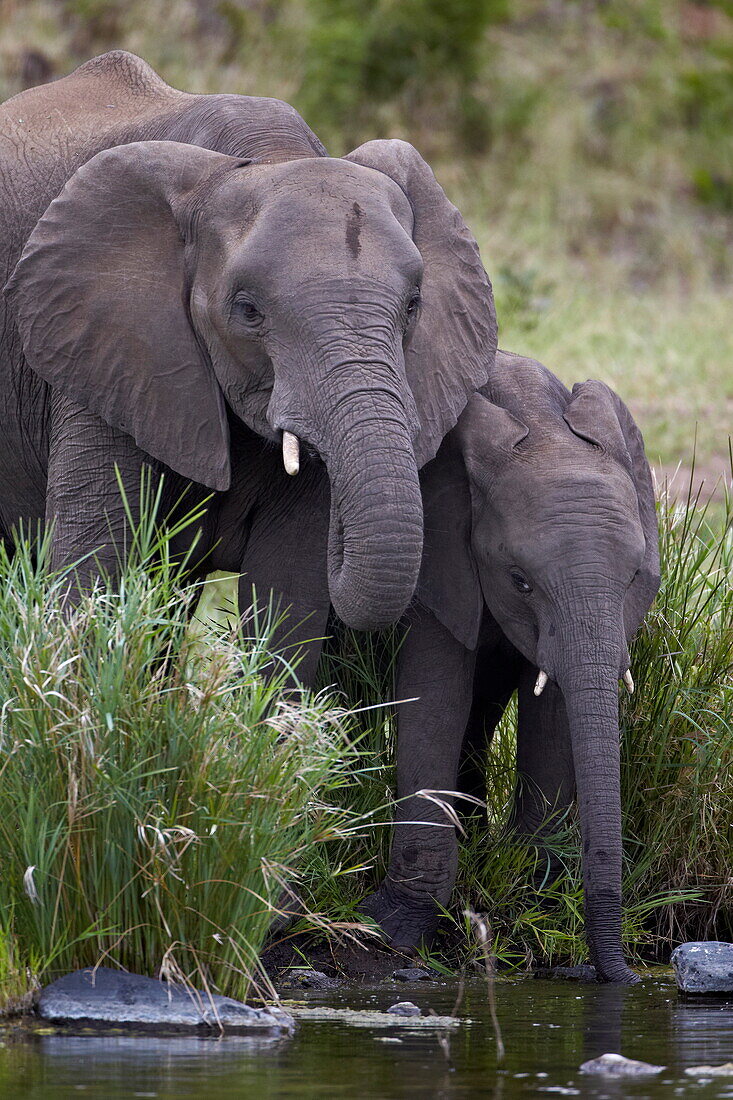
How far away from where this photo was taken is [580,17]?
22.7m

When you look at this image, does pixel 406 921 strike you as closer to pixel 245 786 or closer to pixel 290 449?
pixel 245 786

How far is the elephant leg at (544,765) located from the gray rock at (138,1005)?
1.83m

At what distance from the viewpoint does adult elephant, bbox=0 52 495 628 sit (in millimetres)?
5887

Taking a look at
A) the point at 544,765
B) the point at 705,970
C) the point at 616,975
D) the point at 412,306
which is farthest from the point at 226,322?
the point at 705,970

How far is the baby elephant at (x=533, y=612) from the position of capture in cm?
614

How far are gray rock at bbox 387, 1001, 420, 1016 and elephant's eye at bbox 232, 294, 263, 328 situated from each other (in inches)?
82.3

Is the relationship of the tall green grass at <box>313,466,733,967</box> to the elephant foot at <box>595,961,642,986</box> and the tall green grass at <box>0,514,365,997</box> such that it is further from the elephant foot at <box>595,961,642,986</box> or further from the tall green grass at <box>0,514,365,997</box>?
the tall green grass at <box>0,514,365,997</box>

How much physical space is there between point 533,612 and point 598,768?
1.96ft

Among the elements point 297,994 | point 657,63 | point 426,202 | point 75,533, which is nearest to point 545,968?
point 297,994

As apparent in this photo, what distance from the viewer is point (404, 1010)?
5.57 meters

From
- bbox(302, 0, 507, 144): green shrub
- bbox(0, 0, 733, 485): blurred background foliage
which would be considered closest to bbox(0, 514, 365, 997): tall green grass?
bbox(0, 0, 733, 485): blurred background foliage

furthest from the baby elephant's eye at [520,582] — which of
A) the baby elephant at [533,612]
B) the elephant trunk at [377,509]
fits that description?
the elephant trunk at [377,509]

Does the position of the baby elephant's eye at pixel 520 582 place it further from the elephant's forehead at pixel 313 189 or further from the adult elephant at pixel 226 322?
the elephant's forehead at pixel 313 189

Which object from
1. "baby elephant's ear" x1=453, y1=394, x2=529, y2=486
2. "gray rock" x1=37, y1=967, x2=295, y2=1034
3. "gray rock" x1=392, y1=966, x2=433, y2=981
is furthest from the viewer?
"baby elephant's ear" x1=453, y1=394, x2=529, y2=486
